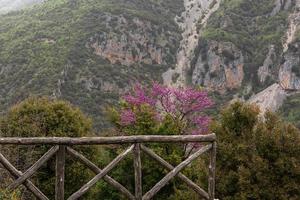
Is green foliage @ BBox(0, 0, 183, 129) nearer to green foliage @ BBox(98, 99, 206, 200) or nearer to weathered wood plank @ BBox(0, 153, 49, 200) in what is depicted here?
green foliage @ BBox(98, 99, 206, 200)

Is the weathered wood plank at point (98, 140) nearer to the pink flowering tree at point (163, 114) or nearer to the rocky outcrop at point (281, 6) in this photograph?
the pink flowering tree at point (163, 114)

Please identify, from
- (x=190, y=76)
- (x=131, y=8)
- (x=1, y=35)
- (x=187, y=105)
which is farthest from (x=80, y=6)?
(x=187, y=105)

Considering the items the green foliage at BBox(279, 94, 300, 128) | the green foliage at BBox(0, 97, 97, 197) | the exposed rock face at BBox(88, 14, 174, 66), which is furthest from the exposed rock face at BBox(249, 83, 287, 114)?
the green foliage at BBox(0, 97, 97, 197)

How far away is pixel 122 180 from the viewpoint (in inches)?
1164

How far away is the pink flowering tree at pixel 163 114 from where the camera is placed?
101ft

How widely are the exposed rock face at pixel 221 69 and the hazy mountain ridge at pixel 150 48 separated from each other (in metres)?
0.28

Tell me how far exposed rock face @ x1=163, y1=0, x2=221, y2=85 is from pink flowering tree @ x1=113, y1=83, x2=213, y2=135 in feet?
302

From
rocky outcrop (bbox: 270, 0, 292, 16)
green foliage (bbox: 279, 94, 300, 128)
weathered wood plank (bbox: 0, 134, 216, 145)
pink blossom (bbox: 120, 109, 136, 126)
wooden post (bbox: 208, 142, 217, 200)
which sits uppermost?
rocky outcrop (bbox: 270, 0, 292, 16)

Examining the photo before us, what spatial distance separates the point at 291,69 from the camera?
13012 cm

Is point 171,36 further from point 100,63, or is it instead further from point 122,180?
point 122,180

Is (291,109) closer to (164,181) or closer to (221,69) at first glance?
(221,69)

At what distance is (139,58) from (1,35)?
3775 centimetres

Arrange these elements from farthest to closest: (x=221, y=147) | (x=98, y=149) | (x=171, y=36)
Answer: (x=171, y=36) → (x=98, y=149) → (x=221, y=147)

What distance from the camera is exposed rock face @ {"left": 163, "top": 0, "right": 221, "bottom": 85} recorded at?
141688mm
